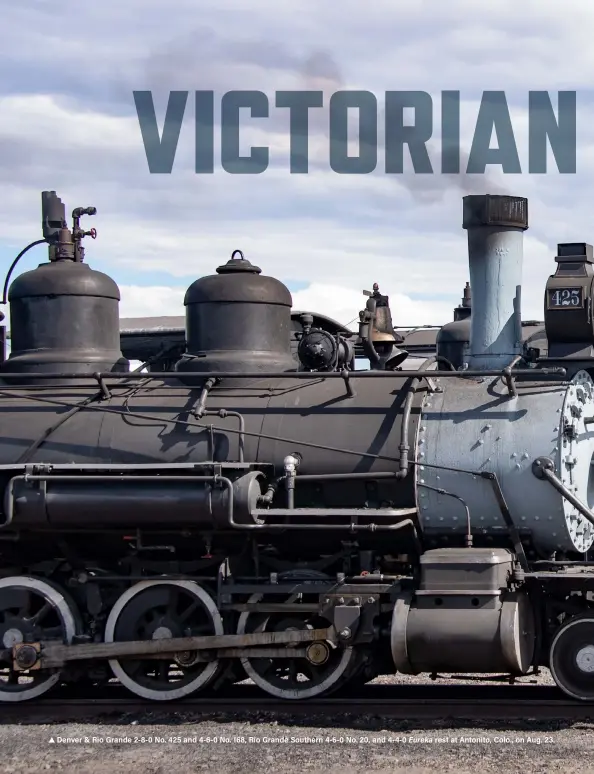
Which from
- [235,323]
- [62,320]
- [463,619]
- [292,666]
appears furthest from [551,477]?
[62,320]

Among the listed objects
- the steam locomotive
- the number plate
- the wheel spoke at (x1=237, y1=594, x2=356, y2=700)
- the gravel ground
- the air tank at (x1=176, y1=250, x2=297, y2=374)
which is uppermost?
the number plate

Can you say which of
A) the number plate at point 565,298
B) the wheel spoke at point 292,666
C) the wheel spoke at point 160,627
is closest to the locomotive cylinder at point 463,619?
the wheel spoke at point 292,666

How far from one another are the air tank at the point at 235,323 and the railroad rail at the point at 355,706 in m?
2.93

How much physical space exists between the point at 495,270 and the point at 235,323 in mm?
3207

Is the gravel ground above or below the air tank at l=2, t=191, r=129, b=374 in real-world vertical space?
below

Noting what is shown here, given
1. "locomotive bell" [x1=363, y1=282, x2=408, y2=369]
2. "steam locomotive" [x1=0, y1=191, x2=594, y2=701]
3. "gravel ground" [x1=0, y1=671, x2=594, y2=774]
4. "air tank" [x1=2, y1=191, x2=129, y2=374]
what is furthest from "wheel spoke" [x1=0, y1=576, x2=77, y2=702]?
"locomotive bell" [x1=363, y1=282, x2=408, y2=369]

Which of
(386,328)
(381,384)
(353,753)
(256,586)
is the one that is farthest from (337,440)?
(386,328)

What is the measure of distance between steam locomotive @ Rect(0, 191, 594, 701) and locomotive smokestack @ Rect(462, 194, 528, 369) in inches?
81.6

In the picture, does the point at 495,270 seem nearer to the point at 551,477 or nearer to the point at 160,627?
the point at 551,477

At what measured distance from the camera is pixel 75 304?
11.1 m

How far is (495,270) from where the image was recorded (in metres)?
12.3

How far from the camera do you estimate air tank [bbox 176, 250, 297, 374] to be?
34.4 ft

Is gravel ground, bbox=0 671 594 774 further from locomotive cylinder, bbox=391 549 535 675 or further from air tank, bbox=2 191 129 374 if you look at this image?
air tank, bbox=2 191 129 374

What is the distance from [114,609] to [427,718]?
107 inches
